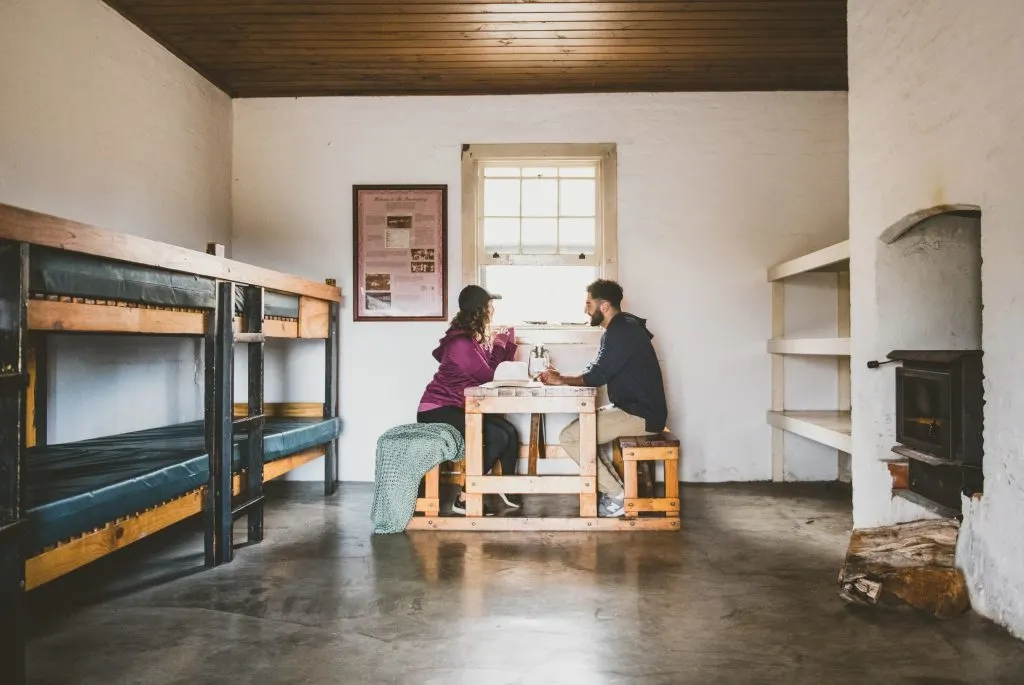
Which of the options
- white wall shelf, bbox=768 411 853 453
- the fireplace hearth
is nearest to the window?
white wall shelf, bbox=768 411 853 453

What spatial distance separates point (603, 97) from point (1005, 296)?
3.57 meters

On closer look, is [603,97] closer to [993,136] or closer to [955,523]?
[993,136]

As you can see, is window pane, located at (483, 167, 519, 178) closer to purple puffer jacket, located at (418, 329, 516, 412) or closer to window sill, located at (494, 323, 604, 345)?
window sill, located at (494, 323, 604, 345)

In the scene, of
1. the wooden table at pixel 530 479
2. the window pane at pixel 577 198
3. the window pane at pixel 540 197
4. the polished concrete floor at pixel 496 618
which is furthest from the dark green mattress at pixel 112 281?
the window pane at pixel 577 198

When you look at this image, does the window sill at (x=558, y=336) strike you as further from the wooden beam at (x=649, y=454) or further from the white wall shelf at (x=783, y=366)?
the wooden beam at (x=649, y=454)

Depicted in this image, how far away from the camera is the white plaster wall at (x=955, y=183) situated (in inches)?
100

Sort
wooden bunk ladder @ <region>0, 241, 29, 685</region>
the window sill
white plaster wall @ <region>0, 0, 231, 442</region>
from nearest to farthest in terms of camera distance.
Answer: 1. wooden bunk ladder @ <region>0, 241, 29, 685</region>
2. white plaster wall @ <region>0, 0, 231, 442</region>
3. the window sill

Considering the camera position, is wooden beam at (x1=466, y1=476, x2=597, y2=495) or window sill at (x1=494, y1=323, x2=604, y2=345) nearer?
wooden beam at (x1=466, y1=476, x2=597, y2=495)

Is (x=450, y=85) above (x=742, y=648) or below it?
above

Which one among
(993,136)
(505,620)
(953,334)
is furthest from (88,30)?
(953,334)

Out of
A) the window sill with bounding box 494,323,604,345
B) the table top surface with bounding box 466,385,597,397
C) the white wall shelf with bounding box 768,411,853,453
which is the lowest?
the white wall shelf with bounding box 768,411,853,453

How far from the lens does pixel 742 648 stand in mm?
2396

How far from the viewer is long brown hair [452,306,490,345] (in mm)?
4387

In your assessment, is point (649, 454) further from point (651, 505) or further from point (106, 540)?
point (106, 540)
